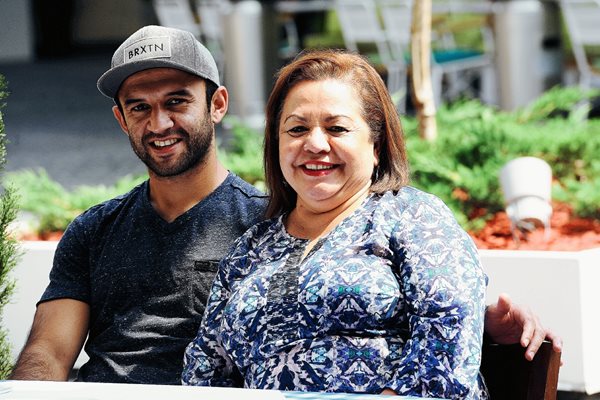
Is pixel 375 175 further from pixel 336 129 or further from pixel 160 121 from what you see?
pixel 160 121

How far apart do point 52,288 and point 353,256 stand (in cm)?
99

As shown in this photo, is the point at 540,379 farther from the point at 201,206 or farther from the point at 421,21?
the point at 421,21

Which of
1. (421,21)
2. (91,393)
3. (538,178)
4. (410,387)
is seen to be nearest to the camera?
(91,393)

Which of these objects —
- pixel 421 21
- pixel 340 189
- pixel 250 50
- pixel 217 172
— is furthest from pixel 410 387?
pixel 250 50

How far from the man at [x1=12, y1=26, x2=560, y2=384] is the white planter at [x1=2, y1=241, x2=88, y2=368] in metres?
0.94

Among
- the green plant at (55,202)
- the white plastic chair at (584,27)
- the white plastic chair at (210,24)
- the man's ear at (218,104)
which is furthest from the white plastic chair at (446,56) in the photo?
the man's ear at (218,104)

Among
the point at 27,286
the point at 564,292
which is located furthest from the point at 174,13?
the point at 564,292

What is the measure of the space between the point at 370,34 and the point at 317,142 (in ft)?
24.4

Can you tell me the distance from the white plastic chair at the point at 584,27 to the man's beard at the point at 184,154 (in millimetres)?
6478

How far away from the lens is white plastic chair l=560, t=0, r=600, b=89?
874 cm

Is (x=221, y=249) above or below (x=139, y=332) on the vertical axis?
above

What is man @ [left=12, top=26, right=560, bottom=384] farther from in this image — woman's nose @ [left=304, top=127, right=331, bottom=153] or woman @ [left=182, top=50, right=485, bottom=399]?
woman's nose @ [left=304, top=127, right=331, bottom=153]

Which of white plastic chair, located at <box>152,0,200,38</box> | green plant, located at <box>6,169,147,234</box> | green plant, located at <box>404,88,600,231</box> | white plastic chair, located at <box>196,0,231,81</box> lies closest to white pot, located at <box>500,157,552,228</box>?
green plant, located at <box>404,88,600,231</box>

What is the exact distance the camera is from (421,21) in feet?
19.6
